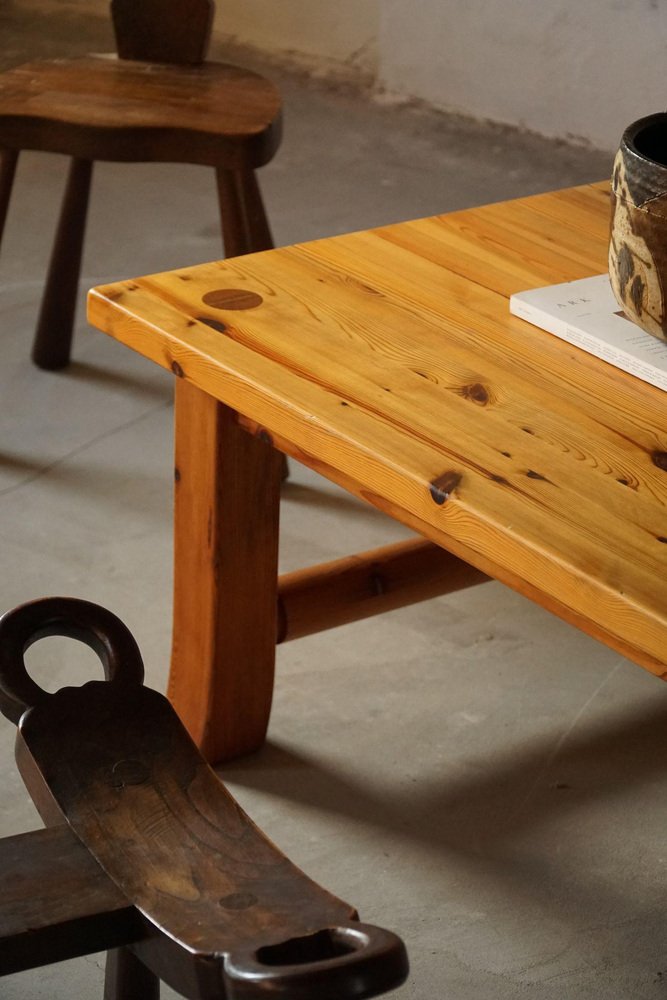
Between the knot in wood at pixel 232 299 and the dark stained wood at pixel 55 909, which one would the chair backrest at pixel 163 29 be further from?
the dark stained wood at pixel 55 909

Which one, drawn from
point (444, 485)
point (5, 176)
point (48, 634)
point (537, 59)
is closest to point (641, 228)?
point (444, 485)

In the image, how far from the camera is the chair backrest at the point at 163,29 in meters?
1.93

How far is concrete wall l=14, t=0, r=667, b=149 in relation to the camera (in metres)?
3.28

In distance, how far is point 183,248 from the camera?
2.56 meters

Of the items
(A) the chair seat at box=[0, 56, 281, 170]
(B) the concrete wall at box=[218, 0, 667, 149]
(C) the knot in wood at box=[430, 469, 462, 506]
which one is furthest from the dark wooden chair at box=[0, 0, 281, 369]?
(B) the concrete wall at box=[218, 0, 667, 149]

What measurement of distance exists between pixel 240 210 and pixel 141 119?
0.17 meters

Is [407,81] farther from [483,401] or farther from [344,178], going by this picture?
[483,401]

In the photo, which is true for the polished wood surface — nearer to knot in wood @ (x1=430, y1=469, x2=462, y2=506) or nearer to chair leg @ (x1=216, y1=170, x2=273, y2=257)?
knot in wood @ (x1=430, y1=469, x2=462, y2=506)

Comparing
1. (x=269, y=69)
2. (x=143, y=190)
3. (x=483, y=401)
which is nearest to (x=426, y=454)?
(x=483, y=401)

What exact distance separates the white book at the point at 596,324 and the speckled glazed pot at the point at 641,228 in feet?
0.06

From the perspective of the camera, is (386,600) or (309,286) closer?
(309,286)

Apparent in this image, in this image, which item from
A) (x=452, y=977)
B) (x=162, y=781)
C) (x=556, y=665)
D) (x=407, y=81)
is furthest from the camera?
(x=407, y=81)

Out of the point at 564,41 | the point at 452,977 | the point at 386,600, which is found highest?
the point at 564,41

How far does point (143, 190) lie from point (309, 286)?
1921 mm
